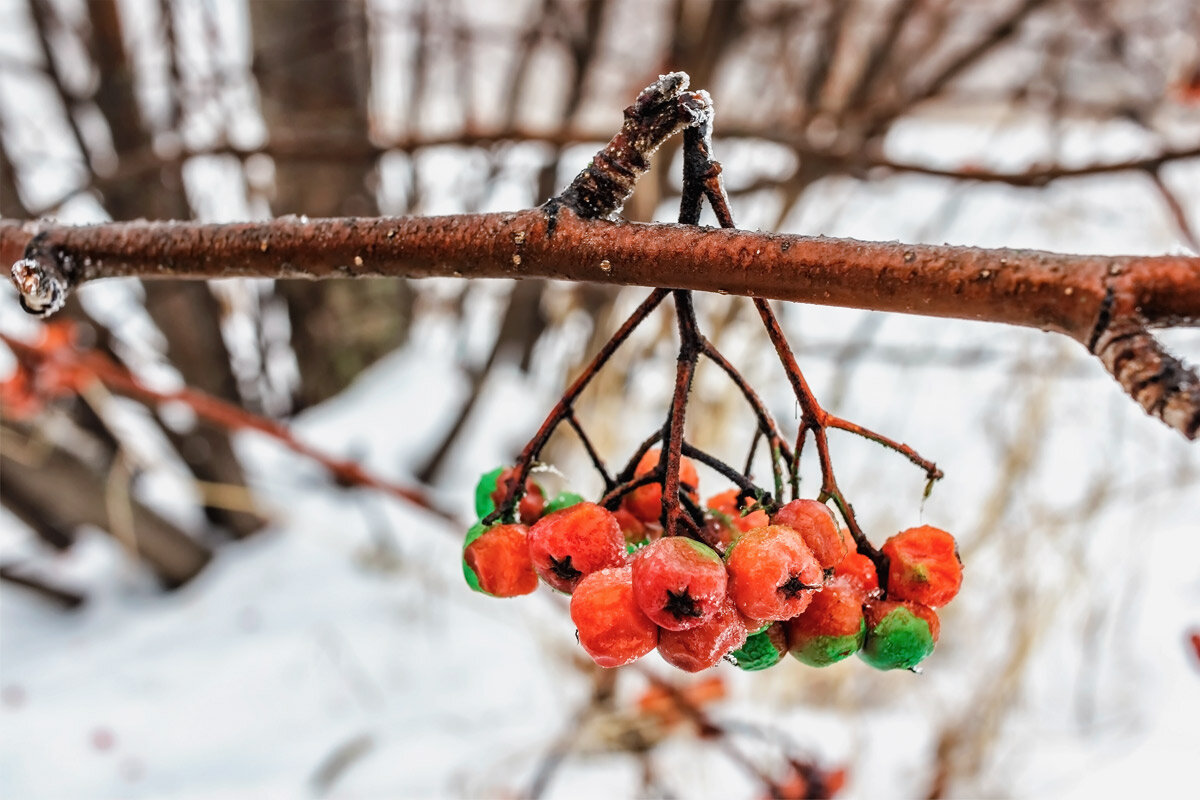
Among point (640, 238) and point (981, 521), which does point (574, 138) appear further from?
point (981, 521)

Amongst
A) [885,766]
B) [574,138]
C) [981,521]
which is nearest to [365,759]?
[885,766]

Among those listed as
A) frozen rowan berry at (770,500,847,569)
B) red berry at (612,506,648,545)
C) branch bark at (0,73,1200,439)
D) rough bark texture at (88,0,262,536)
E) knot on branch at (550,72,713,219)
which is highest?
rough bark texture at (88,0,262,536)

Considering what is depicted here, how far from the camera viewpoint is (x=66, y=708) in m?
1.73

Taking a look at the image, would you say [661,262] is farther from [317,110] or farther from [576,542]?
[317,110]

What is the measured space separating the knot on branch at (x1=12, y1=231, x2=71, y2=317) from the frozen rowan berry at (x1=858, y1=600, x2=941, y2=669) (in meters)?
0.53

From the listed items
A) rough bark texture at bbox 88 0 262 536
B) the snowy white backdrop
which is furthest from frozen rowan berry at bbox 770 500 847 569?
rough bark texture at bbox 88 0 262 536

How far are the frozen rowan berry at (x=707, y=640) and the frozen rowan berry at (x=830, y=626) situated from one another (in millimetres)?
56

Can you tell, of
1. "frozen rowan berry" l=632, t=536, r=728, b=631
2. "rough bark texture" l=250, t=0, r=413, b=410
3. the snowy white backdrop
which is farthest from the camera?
"rough bark texture" l=250, t=0, r=413, b=410

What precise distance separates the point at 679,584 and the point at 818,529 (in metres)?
0.09

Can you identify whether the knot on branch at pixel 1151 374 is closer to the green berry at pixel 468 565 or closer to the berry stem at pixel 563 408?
the berry stem at pixel 563 408

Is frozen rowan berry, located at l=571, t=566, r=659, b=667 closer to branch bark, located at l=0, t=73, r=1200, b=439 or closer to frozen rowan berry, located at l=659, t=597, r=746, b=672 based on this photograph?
frozen rowan berry, located at l=659, t=597, r=746, b=672

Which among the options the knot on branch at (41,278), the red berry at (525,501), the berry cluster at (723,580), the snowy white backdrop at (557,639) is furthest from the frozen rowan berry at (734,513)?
the snowy white backdrop at (557,639)

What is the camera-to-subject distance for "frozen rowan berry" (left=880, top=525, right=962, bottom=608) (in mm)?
474

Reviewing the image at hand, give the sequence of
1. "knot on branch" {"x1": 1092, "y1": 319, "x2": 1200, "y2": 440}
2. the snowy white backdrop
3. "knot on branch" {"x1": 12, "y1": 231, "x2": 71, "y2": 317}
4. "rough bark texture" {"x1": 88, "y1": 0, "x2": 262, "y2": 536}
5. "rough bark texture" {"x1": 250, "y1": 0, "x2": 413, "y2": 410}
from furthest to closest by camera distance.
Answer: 1. "rough bark texture" {"x1": 250, "y1": 0, "x2": 413, "y2": 410}
2. "rough bark texture" {"x1": 88, "y1": 0, "x2": 262, "y2": 536}
3. the snowy white backdrop
4. "knot on branch" {"x1": 12, "y1": 231, "x2": 71, "y2": 317}
5. "knot on branch" {"x1": 1092, "y1": 319, "x2": 1200, "y2": 440}
